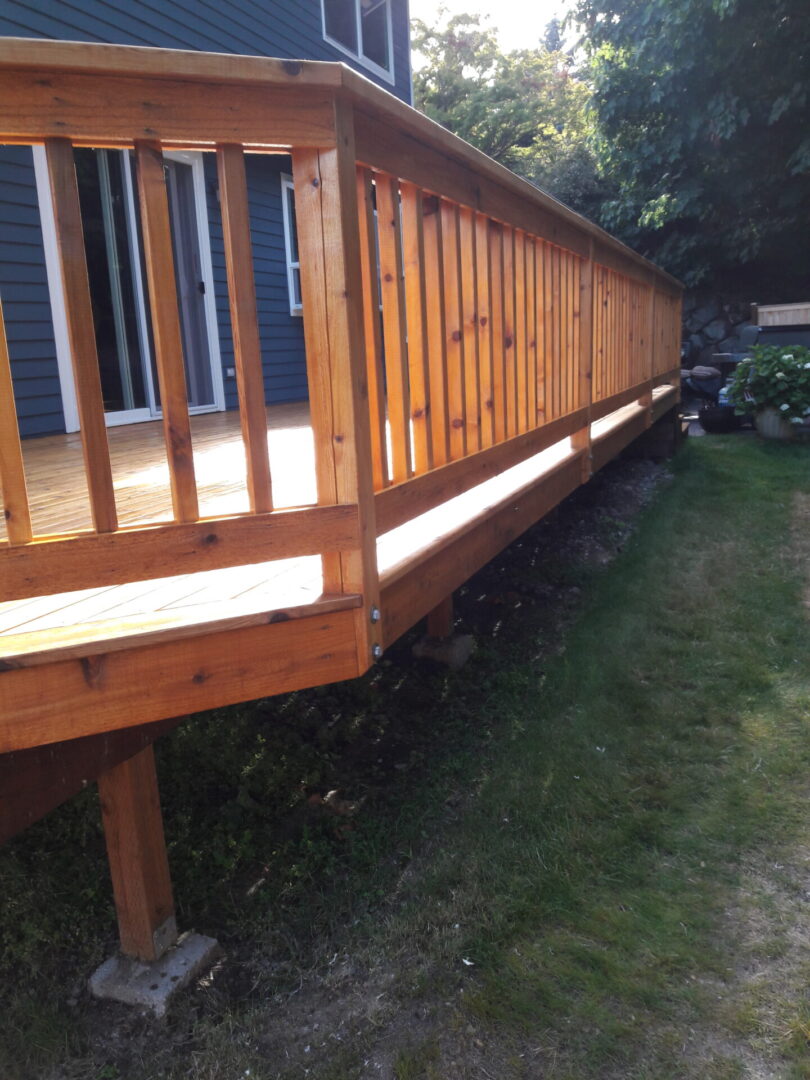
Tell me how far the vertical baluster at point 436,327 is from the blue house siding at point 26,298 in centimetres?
330

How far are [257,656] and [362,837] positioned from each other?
1047 millimetres

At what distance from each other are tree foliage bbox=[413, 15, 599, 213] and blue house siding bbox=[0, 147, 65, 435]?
53.0ft

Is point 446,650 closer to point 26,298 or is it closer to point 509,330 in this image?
point 509,330

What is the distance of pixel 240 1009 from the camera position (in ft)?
6.41

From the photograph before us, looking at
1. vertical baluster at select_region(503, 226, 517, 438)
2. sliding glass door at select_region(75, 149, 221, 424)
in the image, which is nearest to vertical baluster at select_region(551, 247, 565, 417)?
vertical baluster at select_region(503, 226, 517, 438)

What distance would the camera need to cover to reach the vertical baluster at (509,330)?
9.37 feet

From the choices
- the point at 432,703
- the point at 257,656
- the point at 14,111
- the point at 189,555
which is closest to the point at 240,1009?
the point at 257,656

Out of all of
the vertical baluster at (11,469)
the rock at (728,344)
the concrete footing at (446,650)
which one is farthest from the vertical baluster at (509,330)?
the rock at (728,344)

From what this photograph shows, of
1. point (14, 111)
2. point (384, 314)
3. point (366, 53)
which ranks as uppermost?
point (366, 53)

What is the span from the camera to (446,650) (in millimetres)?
3600

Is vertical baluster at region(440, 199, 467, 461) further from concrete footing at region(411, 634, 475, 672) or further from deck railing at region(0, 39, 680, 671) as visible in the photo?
concrete footing at region(411, 634, 475, 672)

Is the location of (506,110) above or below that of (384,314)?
above

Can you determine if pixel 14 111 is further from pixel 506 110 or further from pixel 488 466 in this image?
pixel 506 110

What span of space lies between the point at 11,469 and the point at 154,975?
133 centimetres
